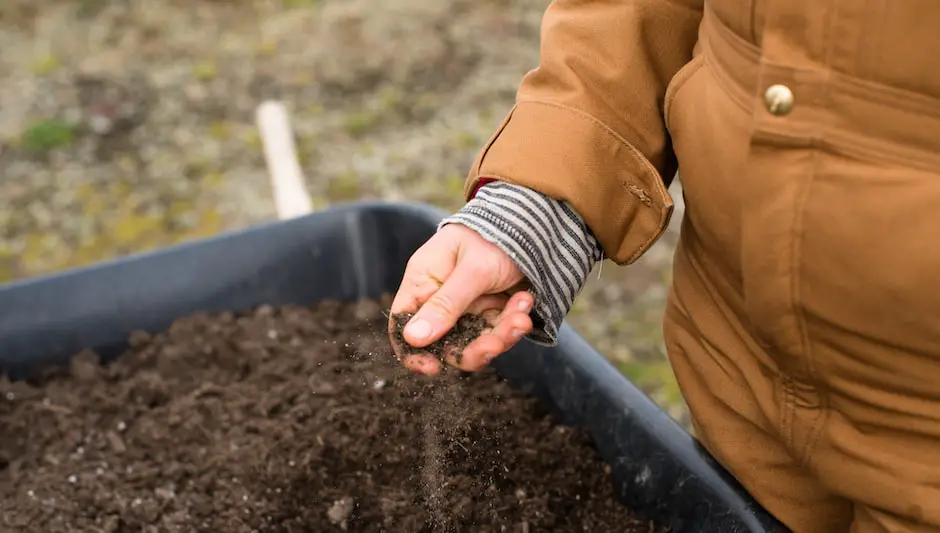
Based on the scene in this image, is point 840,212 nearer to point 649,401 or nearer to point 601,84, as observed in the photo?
point 601,84

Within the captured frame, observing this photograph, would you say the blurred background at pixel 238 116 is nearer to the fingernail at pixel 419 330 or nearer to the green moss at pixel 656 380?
the green moss at pixel 656 380

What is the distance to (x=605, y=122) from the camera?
2.98 feet

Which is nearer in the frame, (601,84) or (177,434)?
(601,84)

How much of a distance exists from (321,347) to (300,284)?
5.6 inches

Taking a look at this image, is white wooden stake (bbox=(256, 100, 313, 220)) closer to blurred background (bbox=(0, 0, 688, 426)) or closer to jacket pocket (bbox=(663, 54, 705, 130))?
blurred background (bbox=(0, 0, 688, 426))

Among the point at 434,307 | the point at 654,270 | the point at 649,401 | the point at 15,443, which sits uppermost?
the point at 434,307

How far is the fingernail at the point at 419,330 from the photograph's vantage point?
30.2 inches

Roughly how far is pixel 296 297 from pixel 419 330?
87 cm

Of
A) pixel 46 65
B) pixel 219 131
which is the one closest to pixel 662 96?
pixel 219 131

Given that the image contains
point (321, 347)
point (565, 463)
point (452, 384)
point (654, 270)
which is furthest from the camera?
point (654, 270)

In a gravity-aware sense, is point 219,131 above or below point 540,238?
below

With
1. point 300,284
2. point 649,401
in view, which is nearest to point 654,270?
point 300,284

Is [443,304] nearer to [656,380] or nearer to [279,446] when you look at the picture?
[279,446]

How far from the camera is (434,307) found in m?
0.80
